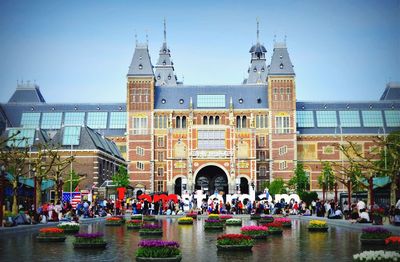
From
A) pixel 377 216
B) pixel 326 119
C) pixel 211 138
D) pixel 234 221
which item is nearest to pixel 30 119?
pixel 211 138

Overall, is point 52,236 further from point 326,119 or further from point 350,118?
point 350,118

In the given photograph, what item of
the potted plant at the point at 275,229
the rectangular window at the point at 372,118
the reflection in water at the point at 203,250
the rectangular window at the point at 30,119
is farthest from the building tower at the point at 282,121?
the reflection in water at the point at 203,250

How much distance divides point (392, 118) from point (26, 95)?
61.8 metres

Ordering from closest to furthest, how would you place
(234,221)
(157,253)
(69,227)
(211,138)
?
(157,253)
(69,227)
(234,221)
(211,138)

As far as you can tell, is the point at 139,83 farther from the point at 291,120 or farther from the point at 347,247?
the point at 347,247

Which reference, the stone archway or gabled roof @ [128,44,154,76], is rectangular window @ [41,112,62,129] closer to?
gabled roof @ [128,44,154,76]

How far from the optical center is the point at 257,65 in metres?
127

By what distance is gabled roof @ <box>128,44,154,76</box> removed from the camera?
322 feet

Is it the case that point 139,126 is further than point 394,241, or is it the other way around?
point 139,126

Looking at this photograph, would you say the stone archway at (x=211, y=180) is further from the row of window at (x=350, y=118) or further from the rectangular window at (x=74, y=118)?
the rectangular window at (x=74, y=118)

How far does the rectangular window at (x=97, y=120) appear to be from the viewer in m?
105

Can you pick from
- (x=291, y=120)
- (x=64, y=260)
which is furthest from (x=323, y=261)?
(x=291, y=120)

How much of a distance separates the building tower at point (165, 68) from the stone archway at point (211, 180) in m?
30.7

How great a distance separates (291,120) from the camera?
315 ft
